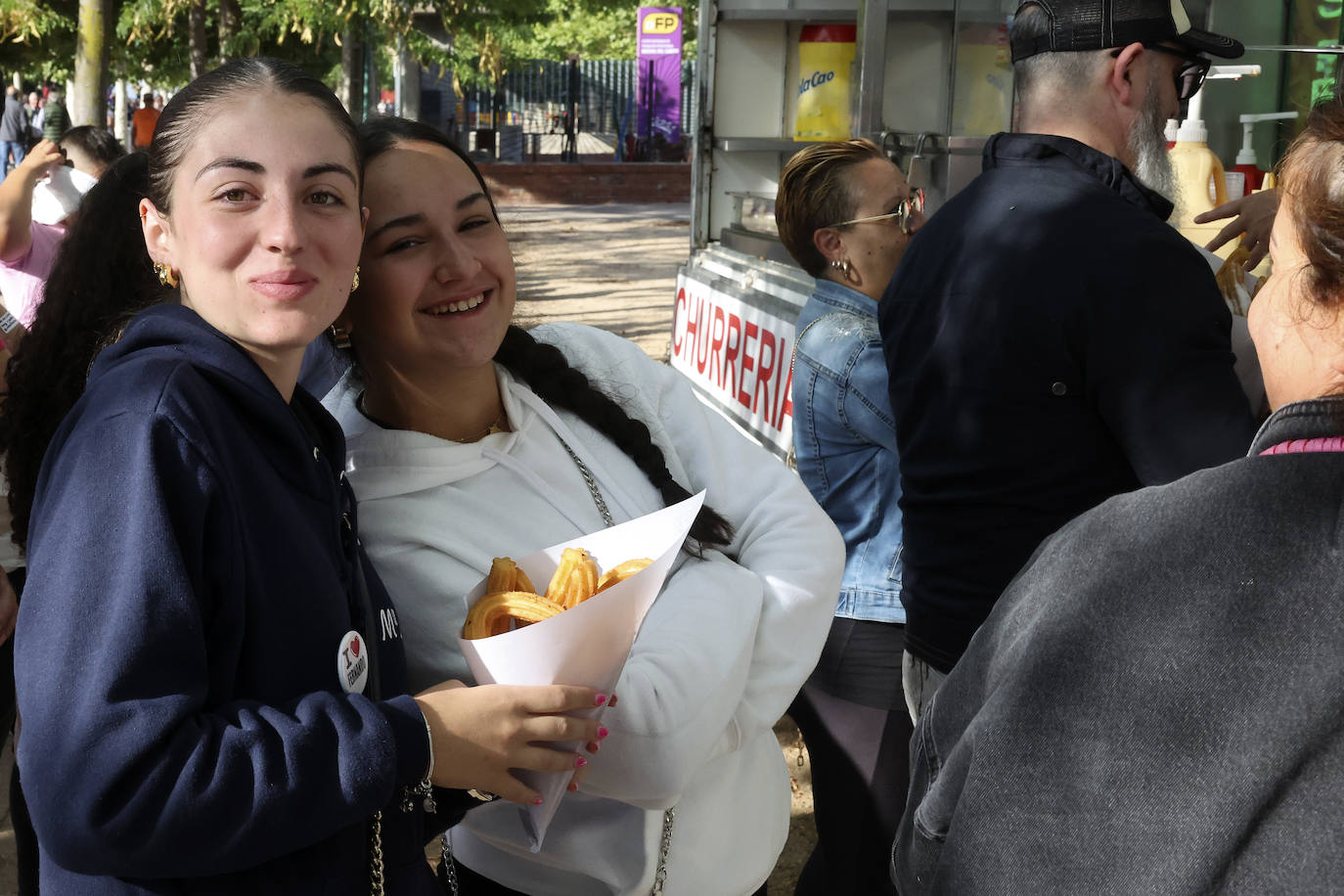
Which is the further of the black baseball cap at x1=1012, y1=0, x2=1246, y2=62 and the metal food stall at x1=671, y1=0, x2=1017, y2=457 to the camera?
the metal food stall at x1=671, y1=0, x2=1017, y2=457

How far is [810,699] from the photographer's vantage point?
278 cm

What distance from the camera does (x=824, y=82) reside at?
5008 millimetres

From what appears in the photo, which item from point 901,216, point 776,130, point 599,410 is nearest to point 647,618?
point 599,410

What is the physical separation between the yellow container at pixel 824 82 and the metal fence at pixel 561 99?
23.9 meters

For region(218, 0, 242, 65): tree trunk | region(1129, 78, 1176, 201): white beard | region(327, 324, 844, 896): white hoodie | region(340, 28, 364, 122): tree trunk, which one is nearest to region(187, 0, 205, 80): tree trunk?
region(218, 0, 242, 65): tree trunk

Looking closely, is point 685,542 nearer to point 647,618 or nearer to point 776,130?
point 647,618

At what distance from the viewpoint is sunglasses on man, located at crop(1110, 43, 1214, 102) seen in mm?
2443

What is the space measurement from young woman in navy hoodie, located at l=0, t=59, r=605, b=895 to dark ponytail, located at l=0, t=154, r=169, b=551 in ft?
1.59

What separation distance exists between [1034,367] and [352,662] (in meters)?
1.38

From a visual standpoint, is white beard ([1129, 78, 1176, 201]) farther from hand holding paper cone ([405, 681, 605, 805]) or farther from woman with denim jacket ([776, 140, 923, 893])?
hand holding paper cone ([405, 681, 605, 805])

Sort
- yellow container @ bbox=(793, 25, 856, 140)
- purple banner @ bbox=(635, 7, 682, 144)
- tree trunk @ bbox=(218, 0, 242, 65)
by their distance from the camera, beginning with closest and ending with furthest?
yellow container @ bbox=(793, 25, 856, 140), tree trunk @ bbox=(218, 0, 242, 65), purple banner @ bbox=(635, 7, 682, 144)

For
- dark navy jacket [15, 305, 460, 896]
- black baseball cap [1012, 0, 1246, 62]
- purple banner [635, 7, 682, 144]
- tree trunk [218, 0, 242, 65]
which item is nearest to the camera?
dark navy jacket [15, 305, 460, 896]

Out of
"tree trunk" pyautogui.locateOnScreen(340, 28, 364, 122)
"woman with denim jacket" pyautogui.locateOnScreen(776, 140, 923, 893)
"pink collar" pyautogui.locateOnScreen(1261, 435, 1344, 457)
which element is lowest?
"woman with denim jacket" pyautogui.locateOnScreen(776, 140, 923, 893)

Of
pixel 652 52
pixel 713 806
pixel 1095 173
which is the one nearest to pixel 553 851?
pixel 713 806
